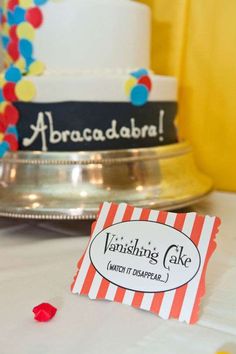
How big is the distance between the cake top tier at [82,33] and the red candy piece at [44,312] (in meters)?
0.49

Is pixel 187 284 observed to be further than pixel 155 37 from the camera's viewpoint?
No

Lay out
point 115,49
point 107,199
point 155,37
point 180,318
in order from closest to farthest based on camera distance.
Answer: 1. point 180,318
2. point 107,199
3. point 115,49
4. point 155,37

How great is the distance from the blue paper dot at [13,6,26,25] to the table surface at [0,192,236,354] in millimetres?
430

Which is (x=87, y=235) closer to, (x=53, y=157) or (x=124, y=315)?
(x=53, y=157)

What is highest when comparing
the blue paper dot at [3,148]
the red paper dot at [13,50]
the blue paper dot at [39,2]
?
the blue paper dot at [39,2]

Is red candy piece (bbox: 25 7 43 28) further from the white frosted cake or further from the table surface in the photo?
the table surface

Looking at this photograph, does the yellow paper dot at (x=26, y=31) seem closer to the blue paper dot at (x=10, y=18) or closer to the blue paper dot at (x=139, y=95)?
the blue paper dot at (x=10, y=18)

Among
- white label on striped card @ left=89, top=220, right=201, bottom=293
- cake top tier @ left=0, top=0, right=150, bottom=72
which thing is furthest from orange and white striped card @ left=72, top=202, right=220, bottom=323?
cake top tier @ left=0, top=0, right=150, bottom=72

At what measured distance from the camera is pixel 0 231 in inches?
33.6

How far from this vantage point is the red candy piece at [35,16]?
0.88 meters

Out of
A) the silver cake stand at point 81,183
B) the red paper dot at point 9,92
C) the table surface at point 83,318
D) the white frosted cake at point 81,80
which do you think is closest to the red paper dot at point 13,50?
the white frosted cake at point 81,80

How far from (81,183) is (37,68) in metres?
0.25

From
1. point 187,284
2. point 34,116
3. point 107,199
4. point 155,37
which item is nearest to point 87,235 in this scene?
point 107,199

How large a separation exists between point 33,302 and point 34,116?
0.37 meters
